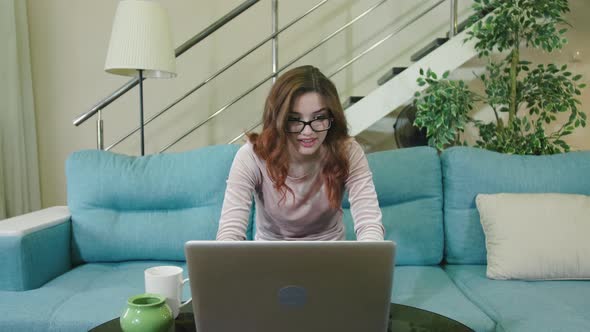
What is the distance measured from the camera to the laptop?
28.9 inches

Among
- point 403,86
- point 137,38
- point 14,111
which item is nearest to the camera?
point 137,38

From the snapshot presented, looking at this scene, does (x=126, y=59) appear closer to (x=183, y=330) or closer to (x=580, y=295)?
(x=183, y=330)

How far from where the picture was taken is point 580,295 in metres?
1.44

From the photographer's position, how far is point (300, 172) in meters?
1.42

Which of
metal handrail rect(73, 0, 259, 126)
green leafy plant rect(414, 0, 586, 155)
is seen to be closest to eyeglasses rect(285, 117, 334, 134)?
green leafy plant rect(414, 0, 586, 155)

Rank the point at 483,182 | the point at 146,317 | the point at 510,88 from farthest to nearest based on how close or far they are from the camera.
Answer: the point at 510,88 → the point at 483,182 → the point at 146,317

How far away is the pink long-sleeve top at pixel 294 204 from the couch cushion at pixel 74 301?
33cm

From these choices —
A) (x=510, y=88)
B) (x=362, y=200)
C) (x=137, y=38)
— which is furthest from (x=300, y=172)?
(x=510, y=88)

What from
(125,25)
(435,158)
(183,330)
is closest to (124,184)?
(125,25)

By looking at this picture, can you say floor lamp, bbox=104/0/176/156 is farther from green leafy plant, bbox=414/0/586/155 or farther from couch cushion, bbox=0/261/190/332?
green leafy plant, bbox=414/0/586/155

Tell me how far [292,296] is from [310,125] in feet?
2.03

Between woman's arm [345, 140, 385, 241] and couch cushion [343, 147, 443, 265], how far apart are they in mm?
371

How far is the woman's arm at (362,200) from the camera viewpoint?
1330 mm

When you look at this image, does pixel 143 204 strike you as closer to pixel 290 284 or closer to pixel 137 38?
pixel 137 38
